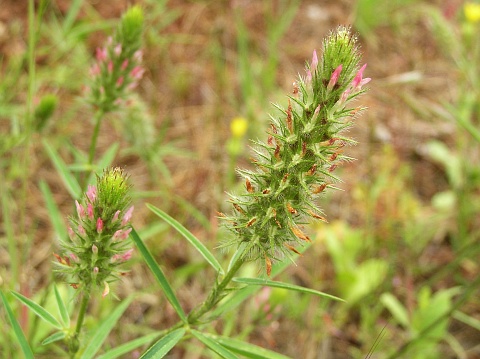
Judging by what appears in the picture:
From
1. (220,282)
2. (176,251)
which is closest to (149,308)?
(176,251)

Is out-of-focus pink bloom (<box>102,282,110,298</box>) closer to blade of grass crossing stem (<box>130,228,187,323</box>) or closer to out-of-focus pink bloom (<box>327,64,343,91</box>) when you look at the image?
blade of grass crossing stem (<box>130,228,187,323</box>)

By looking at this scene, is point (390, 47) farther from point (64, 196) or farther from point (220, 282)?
point (220, 282)

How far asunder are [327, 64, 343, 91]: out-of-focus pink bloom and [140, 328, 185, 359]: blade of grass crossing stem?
3.30ft

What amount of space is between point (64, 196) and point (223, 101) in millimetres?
1719

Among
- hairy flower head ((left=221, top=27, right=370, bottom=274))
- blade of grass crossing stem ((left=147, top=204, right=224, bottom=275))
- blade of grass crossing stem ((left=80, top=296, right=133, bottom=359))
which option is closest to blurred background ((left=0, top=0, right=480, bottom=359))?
blade of grass crossing stem ((left=80, top=296, right=133, bottom=359))

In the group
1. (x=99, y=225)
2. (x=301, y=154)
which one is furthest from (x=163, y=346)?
(x=301, y=154)

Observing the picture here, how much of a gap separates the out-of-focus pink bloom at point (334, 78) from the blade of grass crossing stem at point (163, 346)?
1006mm

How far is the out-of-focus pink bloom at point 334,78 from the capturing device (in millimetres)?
1727

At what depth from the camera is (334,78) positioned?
5.74ft

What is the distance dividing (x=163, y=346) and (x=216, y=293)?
0.26 meters

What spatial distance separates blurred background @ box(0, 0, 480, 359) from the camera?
3.71 m

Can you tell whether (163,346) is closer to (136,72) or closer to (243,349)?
(243,349)

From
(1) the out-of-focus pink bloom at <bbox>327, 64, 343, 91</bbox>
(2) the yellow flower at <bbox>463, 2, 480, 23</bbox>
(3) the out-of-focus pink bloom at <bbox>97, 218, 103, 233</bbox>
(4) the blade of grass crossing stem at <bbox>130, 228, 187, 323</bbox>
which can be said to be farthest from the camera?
(2) the yellow flower at <bbox>463, 2, 480, 23</bbox>

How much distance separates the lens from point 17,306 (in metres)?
3.02
